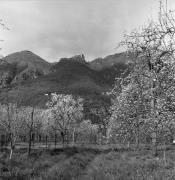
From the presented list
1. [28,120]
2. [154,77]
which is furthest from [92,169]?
[28,120]

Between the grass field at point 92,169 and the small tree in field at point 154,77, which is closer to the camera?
the small tree in field at point 154,77

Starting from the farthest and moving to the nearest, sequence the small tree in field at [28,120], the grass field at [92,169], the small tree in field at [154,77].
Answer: the small tree in field at [28,120] < the grass field at [92,169] < the small tree in field at [154,77]

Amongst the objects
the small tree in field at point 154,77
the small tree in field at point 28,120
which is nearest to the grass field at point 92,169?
the small tree in field at point 154,77

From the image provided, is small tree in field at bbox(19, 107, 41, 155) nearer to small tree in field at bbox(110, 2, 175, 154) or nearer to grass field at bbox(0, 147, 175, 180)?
grass field at bbox(0, 147, 175, 180)

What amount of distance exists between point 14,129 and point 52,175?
15.9 meters

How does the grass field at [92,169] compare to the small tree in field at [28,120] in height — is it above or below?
below

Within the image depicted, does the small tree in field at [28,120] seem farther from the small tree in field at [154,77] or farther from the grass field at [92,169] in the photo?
the small tree in field at [154,77]

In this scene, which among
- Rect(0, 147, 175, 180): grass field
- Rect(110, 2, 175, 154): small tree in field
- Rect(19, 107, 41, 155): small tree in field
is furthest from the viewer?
Rect(19, 107, 41, 155): small tree in field

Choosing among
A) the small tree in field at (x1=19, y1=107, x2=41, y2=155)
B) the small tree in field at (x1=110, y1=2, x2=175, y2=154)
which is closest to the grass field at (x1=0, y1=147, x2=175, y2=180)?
the small tree in field at (x1=110, y1=2, x2=175, y2=154)

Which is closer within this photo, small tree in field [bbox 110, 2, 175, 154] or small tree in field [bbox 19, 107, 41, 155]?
small tree in field [bbox 110, 2, 175, 154]

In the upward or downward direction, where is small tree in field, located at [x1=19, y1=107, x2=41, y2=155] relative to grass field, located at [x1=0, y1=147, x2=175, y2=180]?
upward

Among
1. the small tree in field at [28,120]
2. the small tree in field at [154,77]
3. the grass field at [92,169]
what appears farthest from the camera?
the small tree in field at [28,120]

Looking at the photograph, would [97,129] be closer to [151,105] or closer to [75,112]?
[75,112]

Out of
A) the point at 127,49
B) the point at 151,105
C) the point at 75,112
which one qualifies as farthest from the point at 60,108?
the point at 151,105
